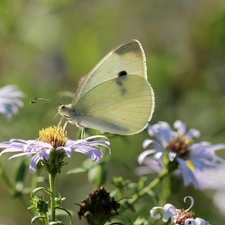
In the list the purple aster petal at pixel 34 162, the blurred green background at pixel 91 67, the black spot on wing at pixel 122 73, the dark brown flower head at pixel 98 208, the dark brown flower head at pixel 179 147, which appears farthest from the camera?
the blurred green background at pixel 91 67

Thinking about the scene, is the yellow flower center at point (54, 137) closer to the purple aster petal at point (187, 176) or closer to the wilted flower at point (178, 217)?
the wilted flower at point (178, 217)

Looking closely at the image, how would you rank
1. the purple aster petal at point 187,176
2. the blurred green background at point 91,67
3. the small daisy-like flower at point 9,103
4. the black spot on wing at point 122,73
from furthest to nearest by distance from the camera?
the blurred green background at point 91,67
the small daisy-like flower at point 9,103
the black spot on wing at point 122,73
the purple aster petal at point 187,176

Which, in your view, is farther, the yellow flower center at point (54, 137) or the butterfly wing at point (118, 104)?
the butterfly wing at point (118, 104)

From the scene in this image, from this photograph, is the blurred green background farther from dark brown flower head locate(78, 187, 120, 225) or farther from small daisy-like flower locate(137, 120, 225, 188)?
dark brown flower head locate(78, 187, 120, 225)

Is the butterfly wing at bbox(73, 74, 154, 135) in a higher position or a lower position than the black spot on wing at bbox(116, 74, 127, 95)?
lower

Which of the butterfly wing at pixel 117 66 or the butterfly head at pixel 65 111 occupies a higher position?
the butterfly wing at pixel 117 66

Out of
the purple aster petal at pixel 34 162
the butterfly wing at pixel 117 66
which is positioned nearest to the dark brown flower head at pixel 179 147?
the butterfly wing at pixel 117 66

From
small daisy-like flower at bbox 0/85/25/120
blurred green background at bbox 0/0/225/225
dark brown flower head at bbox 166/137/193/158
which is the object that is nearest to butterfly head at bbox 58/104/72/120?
small daisy-like flower at bbox 0/85/25/120
